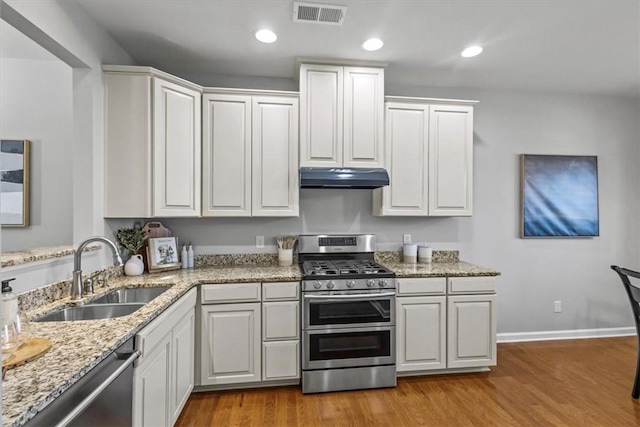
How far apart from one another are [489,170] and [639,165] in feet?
5.96

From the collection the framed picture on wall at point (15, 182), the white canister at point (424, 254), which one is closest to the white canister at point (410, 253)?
the white canister at point (424, 254)

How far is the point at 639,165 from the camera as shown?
3.83 m

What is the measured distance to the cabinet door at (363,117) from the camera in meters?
2.97

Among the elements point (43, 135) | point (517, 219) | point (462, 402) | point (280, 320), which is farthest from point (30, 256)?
point (517, 219)

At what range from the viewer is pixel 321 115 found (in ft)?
9.64

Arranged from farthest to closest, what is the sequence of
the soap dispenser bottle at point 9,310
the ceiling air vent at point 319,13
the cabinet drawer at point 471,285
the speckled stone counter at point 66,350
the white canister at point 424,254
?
the white canister at point 424,254 < the cabinet drawer at point 471,285 < the ceiling air vent at point 319,13 < the soap dispenser bottle at point 9,310 < the speckled stone counter at point 66,350

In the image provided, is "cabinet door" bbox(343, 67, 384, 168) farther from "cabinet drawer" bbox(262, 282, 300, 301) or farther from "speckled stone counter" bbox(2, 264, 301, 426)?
"speckled stone counter" bbox(2, 264, 301, 426)

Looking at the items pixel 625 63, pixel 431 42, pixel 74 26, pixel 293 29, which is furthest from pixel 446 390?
pixel 74 26

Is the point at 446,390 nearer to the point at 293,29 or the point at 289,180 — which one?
the point at 289,180

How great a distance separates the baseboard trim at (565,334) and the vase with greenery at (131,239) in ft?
11.7

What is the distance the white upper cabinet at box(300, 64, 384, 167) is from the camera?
115 inches

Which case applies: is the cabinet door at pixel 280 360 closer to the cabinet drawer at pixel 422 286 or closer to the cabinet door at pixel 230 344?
the cabinet door at pixel 230 344

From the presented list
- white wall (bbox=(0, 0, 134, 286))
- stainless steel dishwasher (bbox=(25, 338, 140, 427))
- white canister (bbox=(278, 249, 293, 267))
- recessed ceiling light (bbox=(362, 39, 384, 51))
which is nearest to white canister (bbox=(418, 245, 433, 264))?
white canister (bbox=(278, 249, 293, 267))

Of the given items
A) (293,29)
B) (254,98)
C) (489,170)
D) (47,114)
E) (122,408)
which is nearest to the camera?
(122,408)
